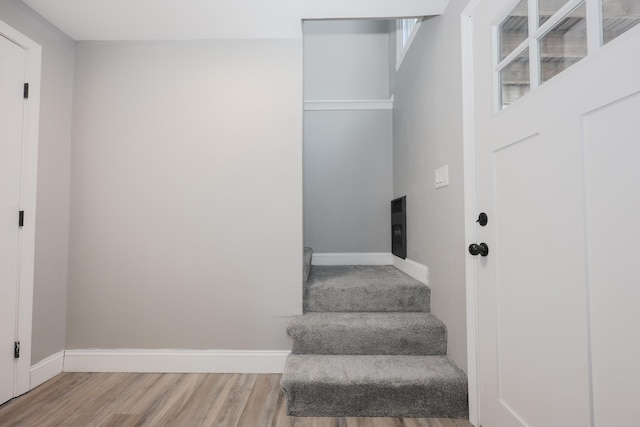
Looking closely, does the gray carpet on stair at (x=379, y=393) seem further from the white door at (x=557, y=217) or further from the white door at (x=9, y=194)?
the white door at (x=9, y=194)

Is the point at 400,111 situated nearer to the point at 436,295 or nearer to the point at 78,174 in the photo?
the point at 436,295

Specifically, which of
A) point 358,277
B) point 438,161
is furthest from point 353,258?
point 438,161

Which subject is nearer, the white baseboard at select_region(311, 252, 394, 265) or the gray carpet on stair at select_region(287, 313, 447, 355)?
the gray carpet on stair at select_region(287, 313, 447, 355)

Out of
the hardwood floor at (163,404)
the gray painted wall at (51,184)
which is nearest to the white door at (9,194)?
the gray painted wall at (51,184)

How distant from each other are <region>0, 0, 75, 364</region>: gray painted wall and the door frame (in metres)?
0.04

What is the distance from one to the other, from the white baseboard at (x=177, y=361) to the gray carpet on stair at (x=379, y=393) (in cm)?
49

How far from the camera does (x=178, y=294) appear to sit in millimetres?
2168

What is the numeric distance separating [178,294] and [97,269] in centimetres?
59

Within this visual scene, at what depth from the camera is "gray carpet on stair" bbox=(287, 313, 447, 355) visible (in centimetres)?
192

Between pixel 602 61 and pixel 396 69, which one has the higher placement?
pixel 396 69

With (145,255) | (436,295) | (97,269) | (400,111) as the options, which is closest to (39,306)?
(97,269)

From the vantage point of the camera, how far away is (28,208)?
189cm

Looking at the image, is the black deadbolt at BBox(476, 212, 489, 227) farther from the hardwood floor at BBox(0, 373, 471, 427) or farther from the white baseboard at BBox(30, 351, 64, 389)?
the white baseboard at BBox(30, 351, 64, 389)

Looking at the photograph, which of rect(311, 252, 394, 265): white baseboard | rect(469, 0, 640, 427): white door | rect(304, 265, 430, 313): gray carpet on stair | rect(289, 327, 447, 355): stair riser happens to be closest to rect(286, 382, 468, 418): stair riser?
rect(469, 0, 640, 427): white door
